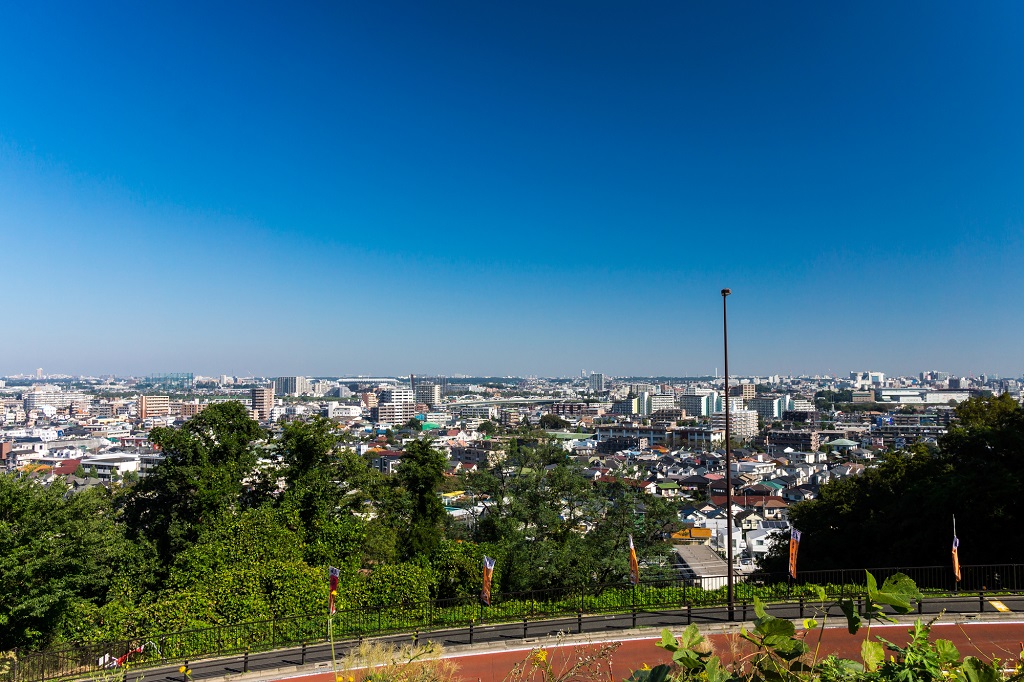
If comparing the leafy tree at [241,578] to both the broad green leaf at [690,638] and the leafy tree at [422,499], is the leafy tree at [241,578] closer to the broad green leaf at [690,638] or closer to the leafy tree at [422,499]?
the leafy tree at [422,499]

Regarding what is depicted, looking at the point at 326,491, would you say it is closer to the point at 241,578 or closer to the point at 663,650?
the point at 241,578

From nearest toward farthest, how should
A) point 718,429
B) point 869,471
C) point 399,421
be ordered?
point 869,471
point 718,429
point 399,421

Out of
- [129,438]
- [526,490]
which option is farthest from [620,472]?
[129,438]

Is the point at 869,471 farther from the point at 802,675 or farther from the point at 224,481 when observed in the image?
the point at 802,675

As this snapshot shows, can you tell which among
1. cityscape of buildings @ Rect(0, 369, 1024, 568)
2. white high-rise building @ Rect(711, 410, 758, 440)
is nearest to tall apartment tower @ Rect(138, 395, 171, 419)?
cityscape of buildings @ Rect(0, 369, 1024, 568)

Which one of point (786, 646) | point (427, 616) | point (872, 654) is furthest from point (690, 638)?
point (427, 616)

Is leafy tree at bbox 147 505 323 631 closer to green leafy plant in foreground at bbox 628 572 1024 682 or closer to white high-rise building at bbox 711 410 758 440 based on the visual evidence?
green leafy plant in foreground at bbox 628 572 1024 682

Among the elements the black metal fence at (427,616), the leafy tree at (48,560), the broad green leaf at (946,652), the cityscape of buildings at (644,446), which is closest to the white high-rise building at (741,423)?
the cityscape of buildings at (644,446)
